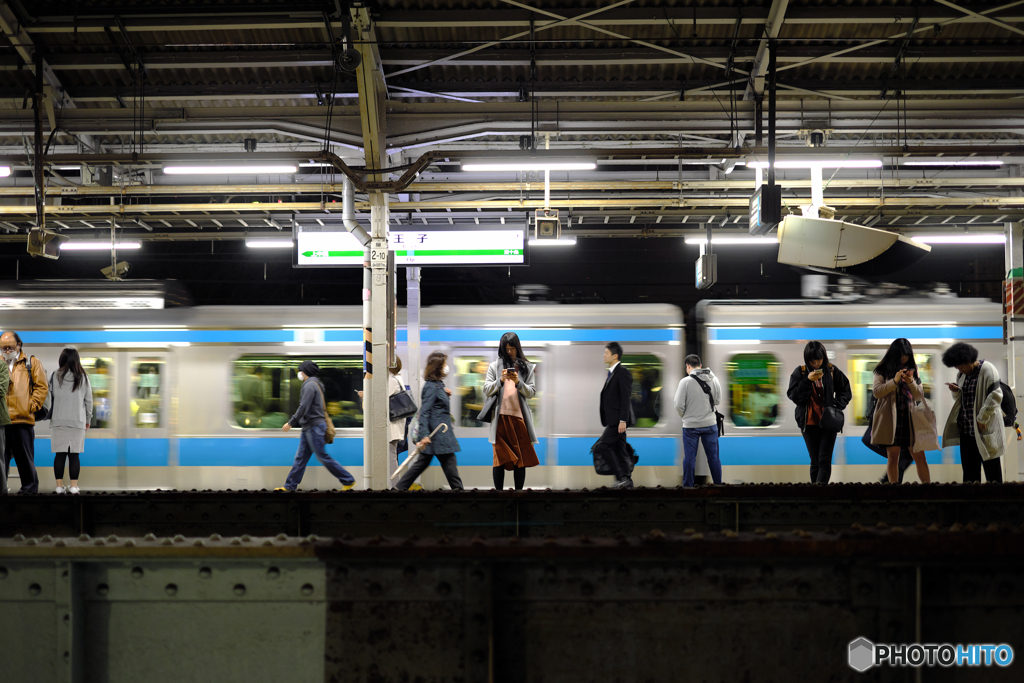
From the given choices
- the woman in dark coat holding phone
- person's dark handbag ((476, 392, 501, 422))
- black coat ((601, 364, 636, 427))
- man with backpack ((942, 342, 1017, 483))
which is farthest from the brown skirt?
man with backpack ((942, 342, 1017, 483))

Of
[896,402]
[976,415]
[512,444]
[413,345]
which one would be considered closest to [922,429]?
[896,402]

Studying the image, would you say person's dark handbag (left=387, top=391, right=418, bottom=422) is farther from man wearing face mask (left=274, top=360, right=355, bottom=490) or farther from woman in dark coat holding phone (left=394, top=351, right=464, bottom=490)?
woman in dark coat holding phone (left=394, top=351, right=464, bottom=490)

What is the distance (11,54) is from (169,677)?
8224mm

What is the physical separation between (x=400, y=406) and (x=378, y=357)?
0.65 m

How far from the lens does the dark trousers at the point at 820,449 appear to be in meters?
7.66

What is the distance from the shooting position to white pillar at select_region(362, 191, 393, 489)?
8609 mm

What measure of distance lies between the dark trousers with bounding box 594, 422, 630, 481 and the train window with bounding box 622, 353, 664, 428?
215cm

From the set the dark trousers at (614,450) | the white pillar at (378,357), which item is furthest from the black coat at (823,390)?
the white pillar at (378,357)

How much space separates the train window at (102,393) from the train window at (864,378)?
10176 mm

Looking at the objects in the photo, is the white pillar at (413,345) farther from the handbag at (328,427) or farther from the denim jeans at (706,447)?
the denim jeans at (706,447)

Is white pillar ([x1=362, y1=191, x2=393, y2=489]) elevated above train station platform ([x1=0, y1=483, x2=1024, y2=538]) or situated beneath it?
elevated above

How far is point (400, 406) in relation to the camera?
884 cm

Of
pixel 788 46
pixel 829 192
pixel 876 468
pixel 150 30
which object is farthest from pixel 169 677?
pixel 829 192

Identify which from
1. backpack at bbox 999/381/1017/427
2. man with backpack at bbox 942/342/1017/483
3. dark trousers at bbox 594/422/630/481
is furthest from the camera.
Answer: dark trousers at bbox 594/422/630/481
